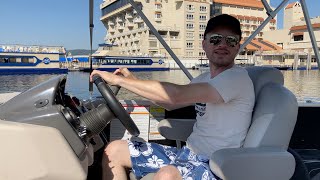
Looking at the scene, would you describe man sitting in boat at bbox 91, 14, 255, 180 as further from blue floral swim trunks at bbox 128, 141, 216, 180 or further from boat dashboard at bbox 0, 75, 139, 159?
boat dashboard at bbox 0, 75, 139, 159

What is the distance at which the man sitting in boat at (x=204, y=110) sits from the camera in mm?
1590

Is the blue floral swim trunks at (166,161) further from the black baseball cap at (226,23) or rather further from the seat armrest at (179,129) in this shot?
the black baseball cap at (226,23)

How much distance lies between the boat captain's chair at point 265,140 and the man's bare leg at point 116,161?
0.17m

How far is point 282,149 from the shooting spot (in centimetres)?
162

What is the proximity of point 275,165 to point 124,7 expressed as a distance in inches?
2138

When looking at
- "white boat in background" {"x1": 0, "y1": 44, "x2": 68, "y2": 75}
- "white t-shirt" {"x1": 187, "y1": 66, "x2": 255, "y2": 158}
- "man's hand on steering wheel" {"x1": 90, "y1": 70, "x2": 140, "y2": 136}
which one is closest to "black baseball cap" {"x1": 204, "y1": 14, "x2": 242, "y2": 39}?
"white t-shirt" {"x1": 187, "y1": 66, "x2": 255, "y2": 158}

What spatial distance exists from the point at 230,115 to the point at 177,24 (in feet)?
167

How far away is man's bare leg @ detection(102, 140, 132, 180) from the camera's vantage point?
181cm

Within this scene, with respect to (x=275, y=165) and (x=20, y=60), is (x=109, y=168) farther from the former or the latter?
(x=20, y=60)

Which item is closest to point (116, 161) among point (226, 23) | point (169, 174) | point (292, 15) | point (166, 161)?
point (166, 161)

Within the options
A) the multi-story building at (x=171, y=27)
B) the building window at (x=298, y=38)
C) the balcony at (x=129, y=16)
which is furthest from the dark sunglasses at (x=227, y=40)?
the building window at (x=298, y=38)

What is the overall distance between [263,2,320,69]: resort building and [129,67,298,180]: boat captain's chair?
145 ft

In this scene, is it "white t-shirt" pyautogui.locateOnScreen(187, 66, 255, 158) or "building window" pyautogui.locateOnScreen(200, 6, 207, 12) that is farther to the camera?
"building window" pyautogui.locateOnScreen(200, 6, 207, 12)

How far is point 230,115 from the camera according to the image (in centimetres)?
173
